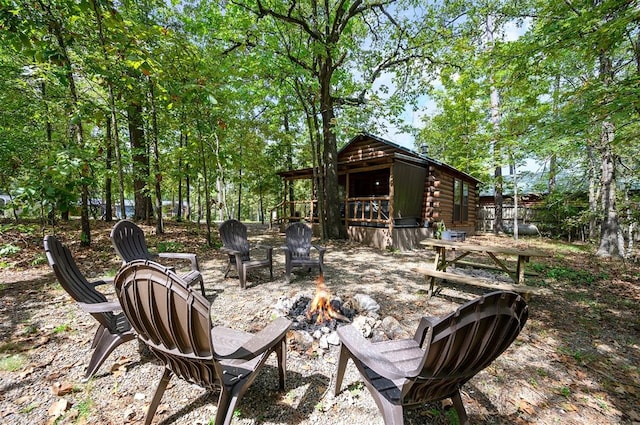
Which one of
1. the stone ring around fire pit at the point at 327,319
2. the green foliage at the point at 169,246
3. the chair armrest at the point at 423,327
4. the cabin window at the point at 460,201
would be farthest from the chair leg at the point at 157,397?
the cabin window at the point at 460,201

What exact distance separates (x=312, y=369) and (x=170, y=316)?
1541mm

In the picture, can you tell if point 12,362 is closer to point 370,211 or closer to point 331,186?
point 370,211

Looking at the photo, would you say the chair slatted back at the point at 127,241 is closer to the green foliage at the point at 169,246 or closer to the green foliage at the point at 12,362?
the green foliage at the point at 12,362

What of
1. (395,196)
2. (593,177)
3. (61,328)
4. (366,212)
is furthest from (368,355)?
(593,177)

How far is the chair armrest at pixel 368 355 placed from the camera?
1598 millimetres

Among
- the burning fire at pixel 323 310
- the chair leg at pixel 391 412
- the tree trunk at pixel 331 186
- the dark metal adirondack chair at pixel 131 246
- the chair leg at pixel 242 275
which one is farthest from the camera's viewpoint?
the tree trunk at pixel 331 186

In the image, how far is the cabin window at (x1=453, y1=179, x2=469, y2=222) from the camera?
41.5 feet

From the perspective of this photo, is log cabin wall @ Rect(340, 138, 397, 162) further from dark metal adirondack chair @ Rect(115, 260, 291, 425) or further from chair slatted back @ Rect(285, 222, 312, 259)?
dark metal adirondack chair @ Rect(115, 260, 291, 425)

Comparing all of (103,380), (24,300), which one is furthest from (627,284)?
(24,300)

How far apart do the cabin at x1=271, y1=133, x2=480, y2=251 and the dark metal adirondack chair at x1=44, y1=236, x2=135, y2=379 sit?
309 inches

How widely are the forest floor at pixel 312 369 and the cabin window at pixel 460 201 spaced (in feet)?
26.8

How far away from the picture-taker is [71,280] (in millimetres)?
2418

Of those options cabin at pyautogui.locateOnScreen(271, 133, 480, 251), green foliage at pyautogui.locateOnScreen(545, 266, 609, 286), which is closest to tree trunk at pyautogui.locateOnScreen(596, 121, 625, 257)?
green foliage at pyautogui.locateOnScreen(545, 266, 609, 286)

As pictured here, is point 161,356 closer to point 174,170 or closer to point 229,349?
point 229,349
